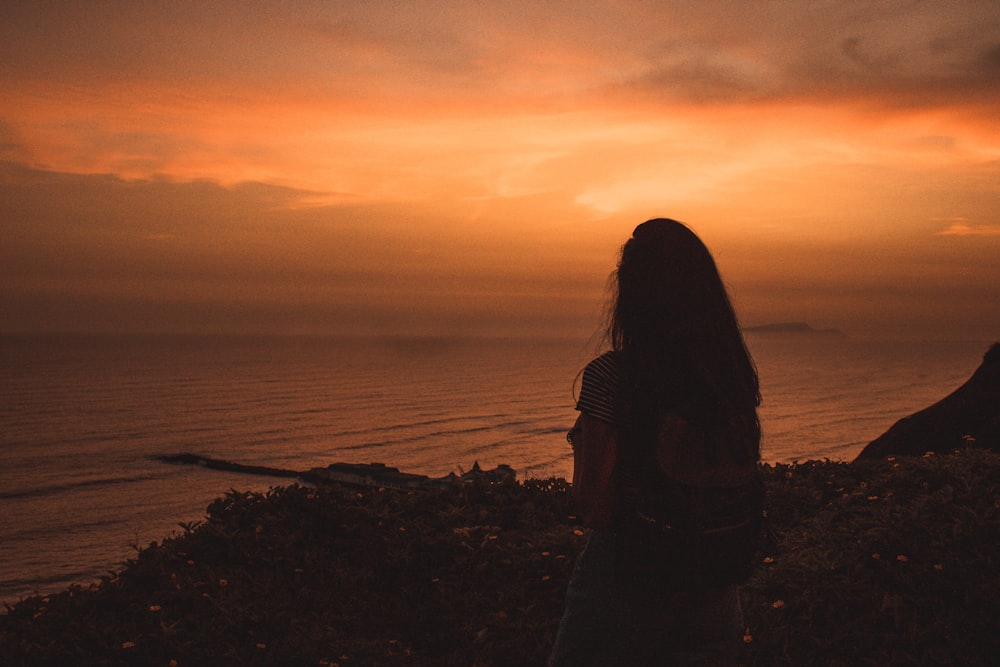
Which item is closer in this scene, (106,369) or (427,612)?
(427,612)

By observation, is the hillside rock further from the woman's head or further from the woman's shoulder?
the woman's shoulder

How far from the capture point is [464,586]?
7.85 metres

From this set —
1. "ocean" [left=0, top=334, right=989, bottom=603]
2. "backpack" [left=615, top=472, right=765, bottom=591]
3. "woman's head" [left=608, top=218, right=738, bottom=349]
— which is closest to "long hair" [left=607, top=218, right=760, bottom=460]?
"woman's head" [left=608, top=218, right=738, bottom=349]

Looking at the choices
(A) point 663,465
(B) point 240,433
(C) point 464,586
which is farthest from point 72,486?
(A) point 663,465

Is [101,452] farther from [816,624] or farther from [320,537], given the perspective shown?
[816,624]

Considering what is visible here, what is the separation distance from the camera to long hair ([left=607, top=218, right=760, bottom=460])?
279 cm

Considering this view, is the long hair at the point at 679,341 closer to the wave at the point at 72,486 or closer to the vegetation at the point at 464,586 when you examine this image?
the vegetation at the point at 464,586

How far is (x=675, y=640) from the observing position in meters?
3.02

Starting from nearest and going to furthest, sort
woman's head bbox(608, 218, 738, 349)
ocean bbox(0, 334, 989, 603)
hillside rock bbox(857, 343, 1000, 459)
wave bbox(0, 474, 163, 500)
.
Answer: woman's head bbox(608, 218, 738, 349) < hillside rock bbox(857, 343, 1000, 459) < ocean bbox(0, 334, 989, 603) < wave bbox(0, 474, 163, 500)

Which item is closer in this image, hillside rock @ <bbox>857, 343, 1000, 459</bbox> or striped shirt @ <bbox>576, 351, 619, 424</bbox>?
striped shirt @ <bbox>576, 351, 619, 424</bbox>

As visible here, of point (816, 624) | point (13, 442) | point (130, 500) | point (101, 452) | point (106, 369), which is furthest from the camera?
point (106, 369)

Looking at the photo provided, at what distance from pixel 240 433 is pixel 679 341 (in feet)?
214

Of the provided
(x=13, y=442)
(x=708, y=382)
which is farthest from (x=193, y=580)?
(x=13, y=442)

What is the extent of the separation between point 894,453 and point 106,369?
151 metres
